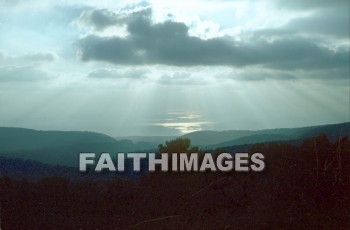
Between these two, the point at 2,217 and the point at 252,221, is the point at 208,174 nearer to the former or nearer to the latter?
the point at 252,221

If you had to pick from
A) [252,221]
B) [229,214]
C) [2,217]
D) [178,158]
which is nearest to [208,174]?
[178,158]

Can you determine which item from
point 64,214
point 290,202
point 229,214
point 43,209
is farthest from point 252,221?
point 43,209

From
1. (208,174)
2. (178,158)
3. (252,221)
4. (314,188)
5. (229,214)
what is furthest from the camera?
(178,158)

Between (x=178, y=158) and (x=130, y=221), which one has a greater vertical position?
(x=178, y=158)

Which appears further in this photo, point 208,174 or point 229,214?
point 208,174

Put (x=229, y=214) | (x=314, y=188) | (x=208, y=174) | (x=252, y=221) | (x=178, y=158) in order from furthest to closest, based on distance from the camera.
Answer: (x=178, y=158)
(x=208, y=174)
(x=314, y=188)
(x=229, y=214)
(x=252, y=221)

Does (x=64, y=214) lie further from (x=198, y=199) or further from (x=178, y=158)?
(x=178, y=158)
